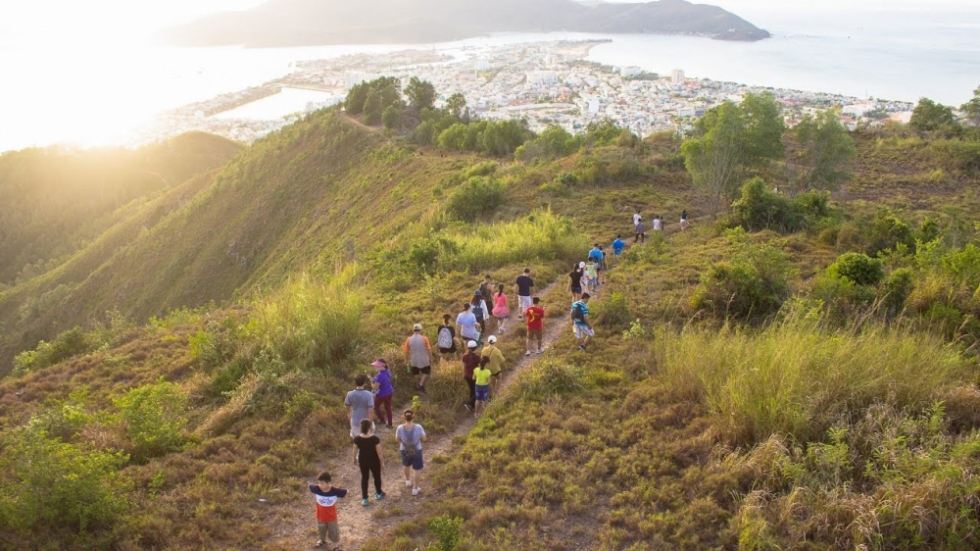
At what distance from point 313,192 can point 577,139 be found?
54.4ft

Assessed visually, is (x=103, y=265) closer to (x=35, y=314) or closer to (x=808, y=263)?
(x=35, y=314)

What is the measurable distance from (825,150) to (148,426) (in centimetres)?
2516

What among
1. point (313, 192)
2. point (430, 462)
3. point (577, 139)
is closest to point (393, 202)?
point (313, 192)

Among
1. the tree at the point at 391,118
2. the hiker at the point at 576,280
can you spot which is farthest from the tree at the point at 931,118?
the hiker at the point at 576,280

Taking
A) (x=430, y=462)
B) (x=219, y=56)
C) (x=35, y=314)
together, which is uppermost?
(x=219, y=56)

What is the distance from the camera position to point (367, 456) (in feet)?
22.1

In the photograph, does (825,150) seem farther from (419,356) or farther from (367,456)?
(367,456)

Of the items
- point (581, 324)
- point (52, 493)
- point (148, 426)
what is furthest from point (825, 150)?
point (52, 493)

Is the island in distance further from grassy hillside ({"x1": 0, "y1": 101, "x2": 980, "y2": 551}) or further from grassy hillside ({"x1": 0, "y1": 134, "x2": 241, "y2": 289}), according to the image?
grassy hillside ({"x1": 0, "y1": 101, "x2": 980, "y2": 551})

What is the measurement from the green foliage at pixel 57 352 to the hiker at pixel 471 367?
11113 millimetres

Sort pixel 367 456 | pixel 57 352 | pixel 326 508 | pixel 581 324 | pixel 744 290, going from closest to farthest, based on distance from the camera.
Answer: pixel 326 508 → pixel 367 456 → pixel 581 324 → pixel 744 290 → pixel 57 352

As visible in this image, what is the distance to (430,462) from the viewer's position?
25.3 ft

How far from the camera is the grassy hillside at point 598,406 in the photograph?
19.3 ft

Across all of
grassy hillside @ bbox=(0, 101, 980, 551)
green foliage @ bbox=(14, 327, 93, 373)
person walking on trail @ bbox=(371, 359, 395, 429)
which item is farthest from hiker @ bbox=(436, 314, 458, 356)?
green foliage @ bbox=(14, 327, 93, 373)
